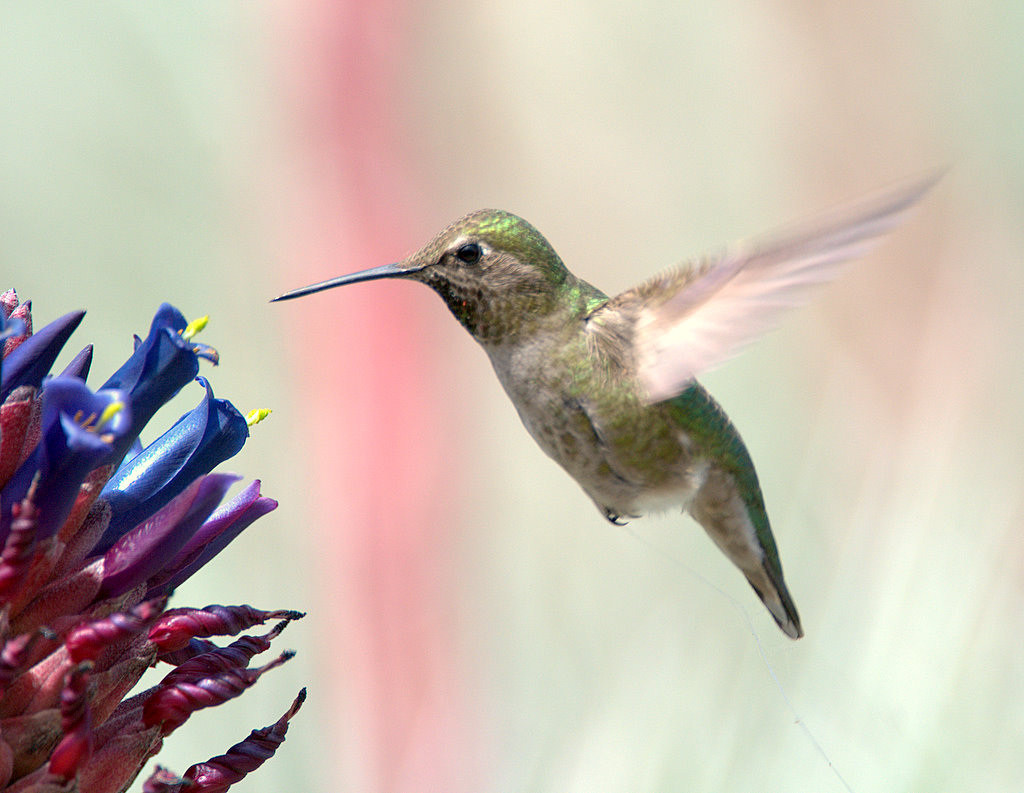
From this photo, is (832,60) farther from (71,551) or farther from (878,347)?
(71,551)

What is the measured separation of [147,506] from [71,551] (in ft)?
0.39

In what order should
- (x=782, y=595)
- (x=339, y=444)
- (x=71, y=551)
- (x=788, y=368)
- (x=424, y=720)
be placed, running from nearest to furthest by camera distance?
(x=71, y=551)
(x=782, y=595)
(x=424, y=720)
(x=788, y=368)
(x=339, y=444)

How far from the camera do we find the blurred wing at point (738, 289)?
4.70 ft

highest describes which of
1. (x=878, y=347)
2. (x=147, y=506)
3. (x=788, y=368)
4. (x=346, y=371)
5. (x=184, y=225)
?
(x=184, y=225)

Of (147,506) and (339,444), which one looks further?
(339,444)

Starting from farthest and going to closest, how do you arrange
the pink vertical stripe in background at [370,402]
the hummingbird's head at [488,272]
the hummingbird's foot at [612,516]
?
the pink vertical stripe in background at [370,402] < the hummingbird's foot at [612,516] < the hummingbird's head at [488,272]

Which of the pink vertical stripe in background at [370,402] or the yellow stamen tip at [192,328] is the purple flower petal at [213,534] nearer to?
the yellow stamen tip at [192,328]

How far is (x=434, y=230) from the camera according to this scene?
18.4ft

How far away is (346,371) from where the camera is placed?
4824mm

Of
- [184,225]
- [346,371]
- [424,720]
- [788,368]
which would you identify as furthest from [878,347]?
[184,225]

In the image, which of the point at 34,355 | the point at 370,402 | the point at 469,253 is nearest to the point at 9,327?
the point at 34,355

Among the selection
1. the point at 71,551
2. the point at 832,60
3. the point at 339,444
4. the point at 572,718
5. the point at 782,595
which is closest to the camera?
the point at 71,551

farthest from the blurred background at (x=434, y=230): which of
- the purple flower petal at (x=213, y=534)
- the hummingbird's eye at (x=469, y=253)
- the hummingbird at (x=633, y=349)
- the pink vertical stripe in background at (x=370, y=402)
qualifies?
the purple flower petal at (x=213, y=534)

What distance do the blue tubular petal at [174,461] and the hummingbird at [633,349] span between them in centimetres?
25
